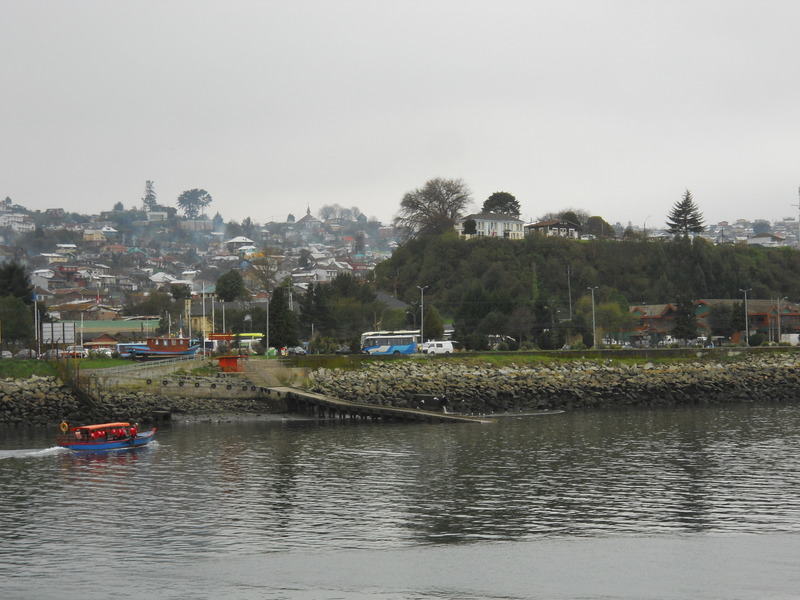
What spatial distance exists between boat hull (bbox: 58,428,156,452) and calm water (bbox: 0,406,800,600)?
2.34 feet

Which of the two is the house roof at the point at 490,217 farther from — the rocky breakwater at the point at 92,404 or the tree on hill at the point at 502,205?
the rocky breakwater at the point at 92,404

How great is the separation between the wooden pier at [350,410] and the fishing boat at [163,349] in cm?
1762

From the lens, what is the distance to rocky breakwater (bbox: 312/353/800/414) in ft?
196

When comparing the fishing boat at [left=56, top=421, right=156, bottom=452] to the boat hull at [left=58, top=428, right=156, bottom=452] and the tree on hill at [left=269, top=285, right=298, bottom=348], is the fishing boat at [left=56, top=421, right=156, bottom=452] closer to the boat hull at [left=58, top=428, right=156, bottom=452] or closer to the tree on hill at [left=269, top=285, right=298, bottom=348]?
the boat hull at [left=58, top=428, right=156, bottom=452]

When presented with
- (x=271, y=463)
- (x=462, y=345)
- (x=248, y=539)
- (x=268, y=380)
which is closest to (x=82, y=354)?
(x=268, y=380)

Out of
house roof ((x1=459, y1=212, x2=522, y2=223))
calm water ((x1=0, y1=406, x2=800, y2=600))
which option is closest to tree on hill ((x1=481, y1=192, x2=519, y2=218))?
house roof ((x1=459, y1=212, x2=522, y2=223))

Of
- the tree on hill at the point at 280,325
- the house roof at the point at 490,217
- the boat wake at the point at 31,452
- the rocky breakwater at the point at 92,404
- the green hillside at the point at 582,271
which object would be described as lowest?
the boat wake at the point at 31,452

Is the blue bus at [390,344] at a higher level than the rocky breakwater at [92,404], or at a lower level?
higher

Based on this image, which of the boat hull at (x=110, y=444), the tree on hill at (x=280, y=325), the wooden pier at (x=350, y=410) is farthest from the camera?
the tree on hill at (x=280, y=325)

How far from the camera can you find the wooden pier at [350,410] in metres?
53.2

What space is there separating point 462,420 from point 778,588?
109 feet

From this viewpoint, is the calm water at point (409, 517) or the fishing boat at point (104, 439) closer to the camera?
the calm water at point (409, 517)

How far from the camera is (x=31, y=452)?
41625mm

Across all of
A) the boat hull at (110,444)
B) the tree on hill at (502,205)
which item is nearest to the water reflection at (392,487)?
the boat hull at (110,444)
